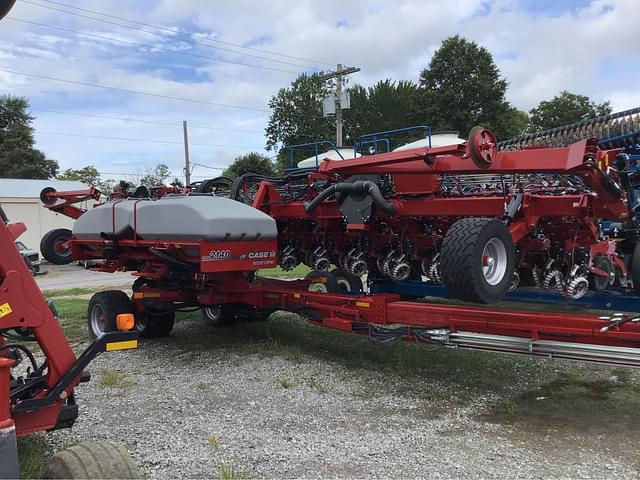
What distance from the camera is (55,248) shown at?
27.6ft

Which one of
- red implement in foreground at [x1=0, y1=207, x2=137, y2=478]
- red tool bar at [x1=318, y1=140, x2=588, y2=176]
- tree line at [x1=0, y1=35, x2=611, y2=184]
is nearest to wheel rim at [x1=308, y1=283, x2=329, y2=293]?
red tool bar at [x1=318, y1=140, x2=588, y2=176]

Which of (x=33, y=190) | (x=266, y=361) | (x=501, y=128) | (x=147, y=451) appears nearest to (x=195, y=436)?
(x=147, y=451)

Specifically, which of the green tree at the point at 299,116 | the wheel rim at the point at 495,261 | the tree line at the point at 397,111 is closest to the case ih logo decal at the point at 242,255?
the wheel rim at the point at 495,261

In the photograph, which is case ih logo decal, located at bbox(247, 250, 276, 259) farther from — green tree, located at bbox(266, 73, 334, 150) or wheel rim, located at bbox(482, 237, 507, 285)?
green tree, located at bbox(266, 73, 334, 150)

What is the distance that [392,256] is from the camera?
7609 millimetres

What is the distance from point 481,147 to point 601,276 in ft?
8.31

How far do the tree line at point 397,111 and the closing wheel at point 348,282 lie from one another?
96.8 feet

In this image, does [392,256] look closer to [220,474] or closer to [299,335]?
[299,335]

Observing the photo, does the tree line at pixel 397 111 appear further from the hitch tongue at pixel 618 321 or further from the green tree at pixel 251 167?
the hitch tongue at pixel 618 321

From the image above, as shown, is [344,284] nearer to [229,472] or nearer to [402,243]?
[402,243]

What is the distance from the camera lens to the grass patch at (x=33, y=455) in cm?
376

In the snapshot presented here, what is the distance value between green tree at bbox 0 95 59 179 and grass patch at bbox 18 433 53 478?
5129cm

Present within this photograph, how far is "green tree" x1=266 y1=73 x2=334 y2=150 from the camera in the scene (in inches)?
1882

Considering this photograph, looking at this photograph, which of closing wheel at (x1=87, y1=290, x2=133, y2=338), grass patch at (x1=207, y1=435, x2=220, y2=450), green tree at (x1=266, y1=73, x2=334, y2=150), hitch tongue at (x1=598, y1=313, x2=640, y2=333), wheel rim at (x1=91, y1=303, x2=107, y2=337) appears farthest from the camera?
green tree at (x1=266, y1=73, x2=334, y2=150)
